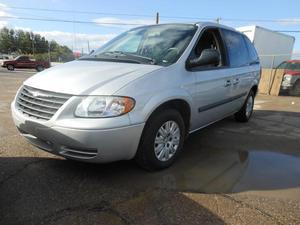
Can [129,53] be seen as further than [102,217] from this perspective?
Yes

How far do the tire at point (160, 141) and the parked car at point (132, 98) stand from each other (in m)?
0.01

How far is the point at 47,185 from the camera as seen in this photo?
10.5 feet

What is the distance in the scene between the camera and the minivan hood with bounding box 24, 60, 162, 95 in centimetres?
301

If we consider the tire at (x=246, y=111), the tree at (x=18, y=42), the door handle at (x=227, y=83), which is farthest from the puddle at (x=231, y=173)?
the tree at (x=18, y=42)

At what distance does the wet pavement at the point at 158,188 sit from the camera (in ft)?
8.87

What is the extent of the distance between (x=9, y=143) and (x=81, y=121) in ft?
7.15

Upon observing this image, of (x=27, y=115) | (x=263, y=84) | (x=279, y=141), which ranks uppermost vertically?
(x=27, y=115)

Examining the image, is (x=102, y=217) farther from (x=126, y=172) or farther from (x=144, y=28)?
(x=144, y=28)

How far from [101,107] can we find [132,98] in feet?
1.06

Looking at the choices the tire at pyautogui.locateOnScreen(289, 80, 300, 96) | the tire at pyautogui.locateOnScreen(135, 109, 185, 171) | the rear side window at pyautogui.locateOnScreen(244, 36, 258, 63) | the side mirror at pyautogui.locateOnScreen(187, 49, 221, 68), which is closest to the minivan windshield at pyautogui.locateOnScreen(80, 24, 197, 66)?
the side mirror at pyautogui.locateOnScreen(187, 49, 221, 68)

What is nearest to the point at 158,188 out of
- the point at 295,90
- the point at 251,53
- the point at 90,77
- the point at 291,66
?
the point at 90,77

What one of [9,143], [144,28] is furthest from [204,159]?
[9,143]

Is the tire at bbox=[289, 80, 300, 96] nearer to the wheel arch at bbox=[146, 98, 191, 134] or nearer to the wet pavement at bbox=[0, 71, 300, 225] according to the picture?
the wet pavement at bbox=[0, 71, 300, 225]

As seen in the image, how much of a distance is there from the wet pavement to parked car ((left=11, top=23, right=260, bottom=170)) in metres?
0.34
